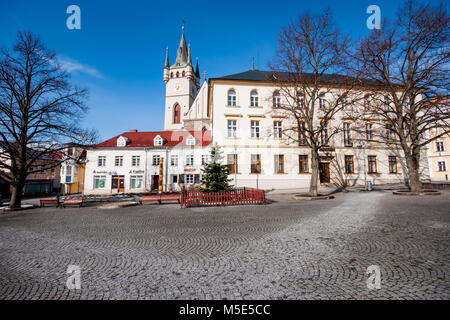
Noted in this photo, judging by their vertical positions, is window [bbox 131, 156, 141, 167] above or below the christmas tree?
above

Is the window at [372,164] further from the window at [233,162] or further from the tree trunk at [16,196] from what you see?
the tree trunk at [16,196]

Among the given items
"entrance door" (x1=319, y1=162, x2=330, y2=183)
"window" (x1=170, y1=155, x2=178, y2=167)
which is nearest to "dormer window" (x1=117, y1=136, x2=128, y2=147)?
"window" (x1=170, y1=155, x2=178, y2=167)

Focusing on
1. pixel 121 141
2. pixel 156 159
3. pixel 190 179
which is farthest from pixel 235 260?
pixel 121 141

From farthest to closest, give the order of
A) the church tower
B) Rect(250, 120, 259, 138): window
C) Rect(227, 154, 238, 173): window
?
the church tower → Rect(250, 120, 259, 138): window → Rect(227, 154, 238, 173): window

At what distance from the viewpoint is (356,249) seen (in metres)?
4.90

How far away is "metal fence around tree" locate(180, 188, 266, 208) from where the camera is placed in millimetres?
13117

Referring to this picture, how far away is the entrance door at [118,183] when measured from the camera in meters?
30.7

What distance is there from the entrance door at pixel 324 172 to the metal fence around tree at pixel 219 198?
15.7 m

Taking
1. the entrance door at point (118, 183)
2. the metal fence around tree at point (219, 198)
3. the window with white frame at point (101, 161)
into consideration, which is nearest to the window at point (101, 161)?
the window with white frame at point (101, 161)

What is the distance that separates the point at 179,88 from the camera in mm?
59844

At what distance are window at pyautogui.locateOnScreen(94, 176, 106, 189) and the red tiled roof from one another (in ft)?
15.9

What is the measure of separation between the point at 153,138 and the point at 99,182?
10.4m

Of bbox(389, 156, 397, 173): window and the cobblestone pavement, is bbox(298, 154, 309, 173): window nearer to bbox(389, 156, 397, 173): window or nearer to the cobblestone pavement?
bbox(389, 156, 397, 173): window
